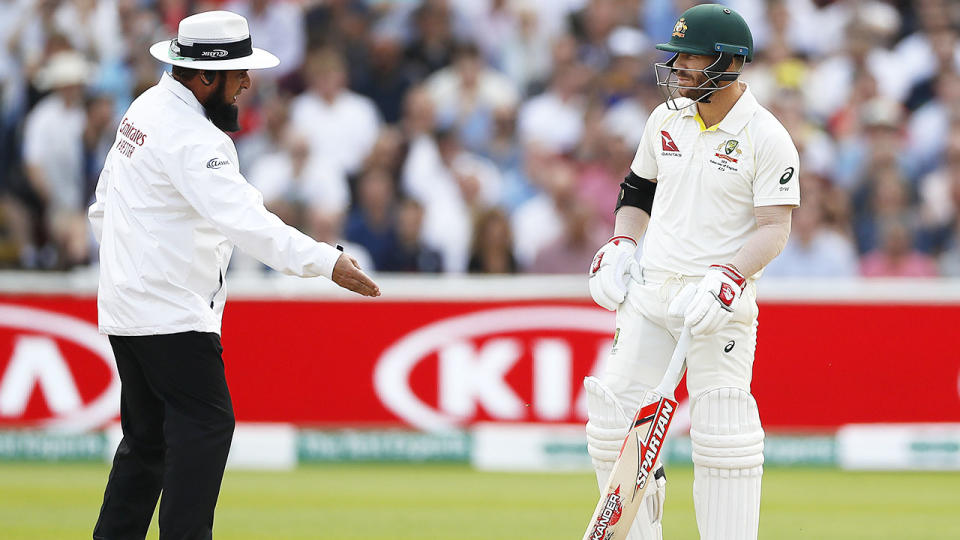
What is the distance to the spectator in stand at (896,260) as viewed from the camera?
9219 millimetres

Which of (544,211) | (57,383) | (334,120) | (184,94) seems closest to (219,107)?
(184,94)

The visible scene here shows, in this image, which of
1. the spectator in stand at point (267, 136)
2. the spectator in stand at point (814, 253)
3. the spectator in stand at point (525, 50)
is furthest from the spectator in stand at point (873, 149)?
the spectator in stand at point (267, 136)

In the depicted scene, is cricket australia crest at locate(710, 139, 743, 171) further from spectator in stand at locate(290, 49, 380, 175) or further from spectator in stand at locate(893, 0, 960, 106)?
spectator in stand at locate(893, 0, 960, 106)

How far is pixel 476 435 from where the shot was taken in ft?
28.0

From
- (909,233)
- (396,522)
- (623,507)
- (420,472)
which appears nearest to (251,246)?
(623,507)

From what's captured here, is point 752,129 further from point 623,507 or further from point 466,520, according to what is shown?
point 466,520

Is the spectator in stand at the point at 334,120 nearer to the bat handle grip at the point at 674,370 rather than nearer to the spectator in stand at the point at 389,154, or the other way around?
the spectator in stand at the point at 389,154

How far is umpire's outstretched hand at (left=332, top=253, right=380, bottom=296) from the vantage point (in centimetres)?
452

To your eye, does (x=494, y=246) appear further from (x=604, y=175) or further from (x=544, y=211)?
(x=604, y=175)

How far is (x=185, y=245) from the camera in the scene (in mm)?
4676

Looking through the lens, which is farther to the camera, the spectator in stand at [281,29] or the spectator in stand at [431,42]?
the spectator in stand at [281,29]

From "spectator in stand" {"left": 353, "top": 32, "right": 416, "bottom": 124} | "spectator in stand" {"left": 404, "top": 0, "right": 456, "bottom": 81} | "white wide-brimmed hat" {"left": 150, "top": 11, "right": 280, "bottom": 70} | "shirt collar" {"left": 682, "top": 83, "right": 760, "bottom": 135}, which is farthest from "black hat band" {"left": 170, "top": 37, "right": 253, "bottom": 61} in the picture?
"spectator in stand" {"left": 404, "top": 0, "right": 456, "bottom": 81}

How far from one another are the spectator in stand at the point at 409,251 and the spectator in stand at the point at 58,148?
202 centimetres

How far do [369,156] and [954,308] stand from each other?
12.6 feet
